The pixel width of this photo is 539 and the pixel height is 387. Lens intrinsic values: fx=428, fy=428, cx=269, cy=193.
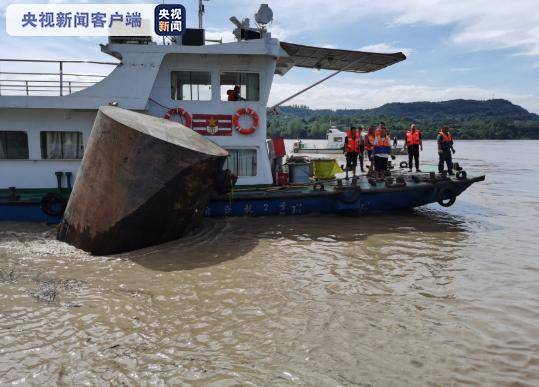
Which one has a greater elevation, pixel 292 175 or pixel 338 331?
pixel 292 175

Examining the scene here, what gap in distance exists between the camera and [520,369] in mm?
4102

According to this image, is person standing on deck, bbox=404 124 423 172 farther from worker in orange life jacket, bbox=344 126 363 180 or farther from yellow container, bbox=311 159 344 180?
yellow container, bbox=311 159 344 180

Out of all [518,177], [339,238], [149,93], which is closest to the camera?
[339,238]

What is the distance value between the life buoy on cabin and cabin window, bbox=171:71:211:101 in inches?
31.8

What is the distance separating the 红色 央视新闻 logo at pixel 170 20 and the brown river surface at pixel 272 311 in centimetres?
492

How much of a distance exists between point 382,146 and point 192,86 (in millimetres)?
5235

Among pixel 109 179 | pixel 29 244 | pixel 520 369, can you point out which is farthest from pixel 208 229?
pixel 520 369

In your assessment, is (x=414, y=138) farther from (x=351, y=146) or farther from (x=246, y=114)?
(x=246, y=114)

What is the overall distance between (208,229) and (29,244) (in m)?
3.31

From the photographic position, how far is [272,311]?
5164 mm

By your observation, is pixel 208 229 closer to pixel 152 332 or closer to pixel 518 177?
pixel 152 332

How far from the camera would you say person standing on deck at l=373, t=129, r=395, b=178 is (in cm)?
1150

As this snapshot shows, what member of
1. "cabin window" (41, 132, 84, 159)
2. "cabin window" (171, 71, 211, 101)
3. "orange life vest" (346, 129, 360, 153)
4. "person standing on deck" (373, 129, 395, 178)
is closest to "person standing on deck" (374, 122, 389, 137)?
"person standing on deck" (373, 129, 395, 178)

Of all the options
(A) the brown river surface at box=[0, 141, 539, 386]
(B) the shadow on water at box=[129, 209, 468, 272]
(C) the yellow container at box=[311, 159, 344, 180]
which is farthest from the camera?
(C) the yellow container at box=[311, 159, 344, 180]
